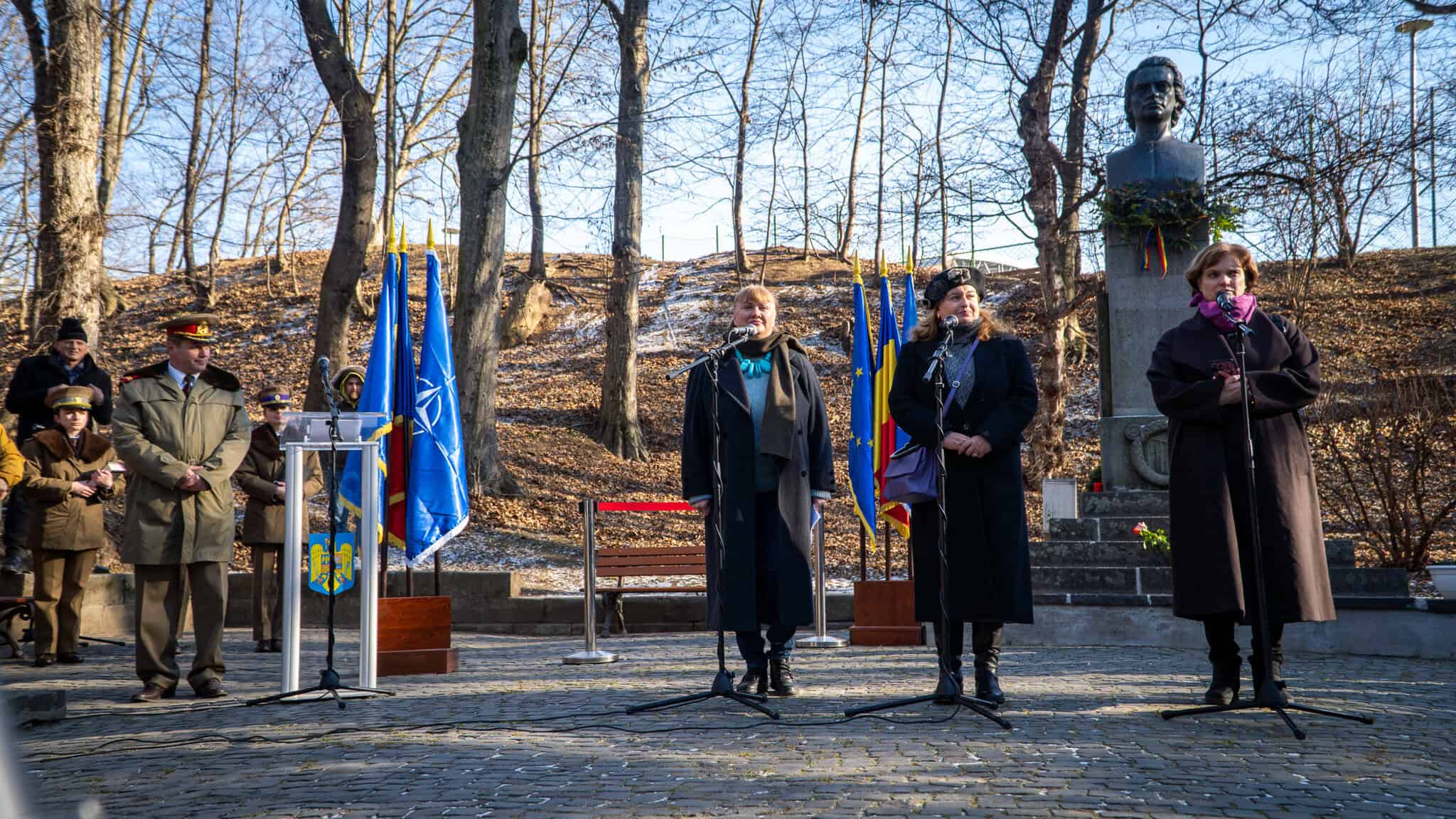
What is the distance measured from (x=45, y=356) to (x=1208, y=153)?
15.4 meters

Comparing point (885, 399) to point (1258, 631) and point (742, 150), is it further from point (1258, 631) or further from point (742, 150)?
point (742, 150)

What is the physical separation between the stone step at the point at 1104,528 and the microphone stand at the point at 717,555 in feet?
16.5

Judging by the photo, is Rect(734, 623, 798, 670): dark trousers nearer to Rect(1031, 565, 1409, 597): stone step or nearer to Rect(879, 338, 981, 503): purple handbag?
Rect(879, 338, 981, 503): purple handbag

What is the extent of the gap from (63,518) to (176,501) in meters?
3.02

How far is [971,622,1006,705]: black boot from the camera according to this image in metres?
5.74

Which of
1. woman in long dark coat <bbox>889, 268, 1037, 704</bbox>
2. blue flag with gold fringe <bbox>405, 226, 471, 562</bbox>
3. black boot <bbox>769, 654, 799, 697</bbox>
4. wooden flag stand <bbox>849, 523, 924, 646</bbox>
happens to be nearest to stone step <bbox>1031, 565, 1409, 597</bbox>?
wooden flag stand <bbox>849, 523, 924, 646</bbox>

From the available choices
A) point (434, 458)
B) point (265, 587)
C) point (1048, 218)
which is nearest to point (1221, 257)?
point (434, 458)

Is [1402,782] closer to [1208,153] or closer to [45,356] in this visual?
[45,356]

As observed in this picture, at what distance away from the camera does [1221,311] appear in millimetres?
5914

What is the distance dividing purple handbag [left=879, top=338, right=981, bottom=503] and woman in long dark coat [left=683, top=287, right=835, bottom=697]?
59 cm

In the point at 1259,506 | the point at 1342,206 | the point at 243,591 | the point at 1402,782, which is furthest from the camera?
the point at 1342,206

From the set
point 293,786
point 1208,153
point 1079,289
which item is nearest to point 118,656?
point 293,786

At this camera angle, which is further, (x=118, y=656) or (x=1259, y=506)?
(x=118, y=656)

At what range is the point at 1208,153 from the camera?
689 inches
